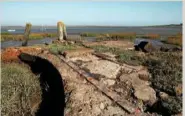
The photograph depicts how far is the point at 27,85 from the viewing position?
267 inches

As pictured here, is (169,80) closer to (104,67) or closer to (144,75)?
(144,75)

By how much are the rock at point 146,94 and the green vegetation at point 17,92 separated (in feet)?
8.26

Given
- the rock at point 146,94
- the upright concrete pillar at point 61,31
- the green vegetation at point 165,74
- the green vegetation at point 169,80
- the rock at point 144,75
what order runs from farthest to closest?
the upright concrete pillar at point 61,31, the rock at point 144,75, the green vegetation at point 165,74, the rock at point 146,94, the green vegetation at point 169,80

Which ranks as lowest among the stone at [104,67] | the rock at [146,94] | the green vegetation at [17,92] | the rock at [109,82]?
the green vegetation at [17,92]

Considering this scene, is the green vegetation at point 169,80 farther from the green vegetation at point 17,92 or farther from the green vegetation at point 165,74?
the green vegetation at point 17,92

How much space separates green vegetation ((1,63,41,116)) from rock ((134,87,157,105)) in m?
2.52

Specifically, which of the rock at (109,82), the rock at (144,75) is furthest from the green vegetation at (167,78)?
the rock at (109,82)

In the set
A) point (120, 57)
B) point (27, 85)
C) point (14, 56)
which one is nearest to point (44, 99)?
point (27, 85)

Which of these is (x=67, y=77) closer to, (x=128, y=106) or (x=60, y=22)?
(x=128, y=106)

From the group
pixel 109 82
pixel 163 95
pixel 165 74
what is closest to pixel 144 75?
pixel 165 74

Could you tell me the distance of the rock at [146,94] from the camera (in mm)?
5448

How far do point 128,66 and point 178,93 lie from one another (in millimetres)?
2729

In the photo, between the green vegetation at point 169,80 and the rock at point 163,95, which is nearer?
the green vegetation at point 169,80

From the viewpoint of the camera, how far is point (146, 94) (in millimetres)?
5734
